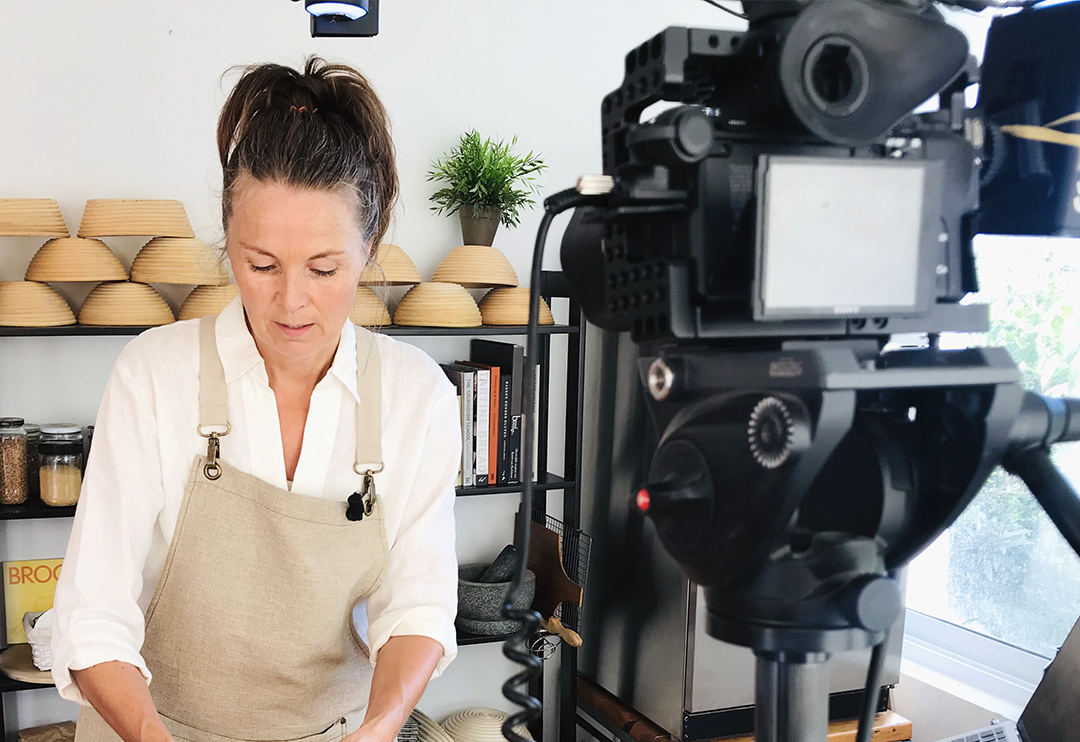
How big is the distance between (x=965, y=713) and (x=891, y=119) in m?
2.04

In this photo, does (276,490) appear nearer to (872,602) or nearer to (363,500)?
(363,500)

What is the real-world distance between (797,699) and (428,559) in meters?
0.87

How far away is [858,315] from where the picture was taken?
1.65ft

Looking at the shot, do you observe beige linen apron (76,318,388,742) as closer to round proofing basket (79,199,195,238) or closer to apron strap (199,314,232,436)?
apron strap (199,314,232,436)

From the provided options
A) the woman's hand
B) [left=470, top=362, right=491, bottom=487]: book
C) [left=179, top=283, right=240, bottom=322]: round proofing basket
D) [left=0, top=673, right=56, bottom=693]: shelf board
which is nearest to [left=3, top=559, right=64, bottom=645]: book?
[left=0, top=673, right=56, bottom=693]: shelf board

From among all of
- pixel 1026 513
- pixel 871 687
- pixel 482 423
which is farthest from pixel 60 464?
pixel 1026 513

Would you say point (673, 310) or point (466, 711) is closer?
point (673, 310)

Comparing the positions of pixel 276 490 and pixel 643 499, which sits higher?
pixel 643 499

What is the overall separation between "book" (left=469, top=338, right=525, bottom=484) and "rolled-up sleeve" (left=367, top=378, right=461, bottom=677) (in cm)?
88

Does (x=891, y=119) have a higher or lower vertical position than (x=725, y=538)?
higher

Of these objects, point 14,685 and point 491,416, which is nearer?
point 14,685

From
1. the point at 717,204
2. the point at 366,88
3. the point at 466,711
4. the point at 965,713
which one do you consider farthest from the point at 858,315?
the point at 466,711

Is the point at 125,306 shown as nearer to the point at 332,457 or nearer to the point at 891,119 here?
the point at 332,457

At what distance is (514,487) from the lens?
7.62 feet
